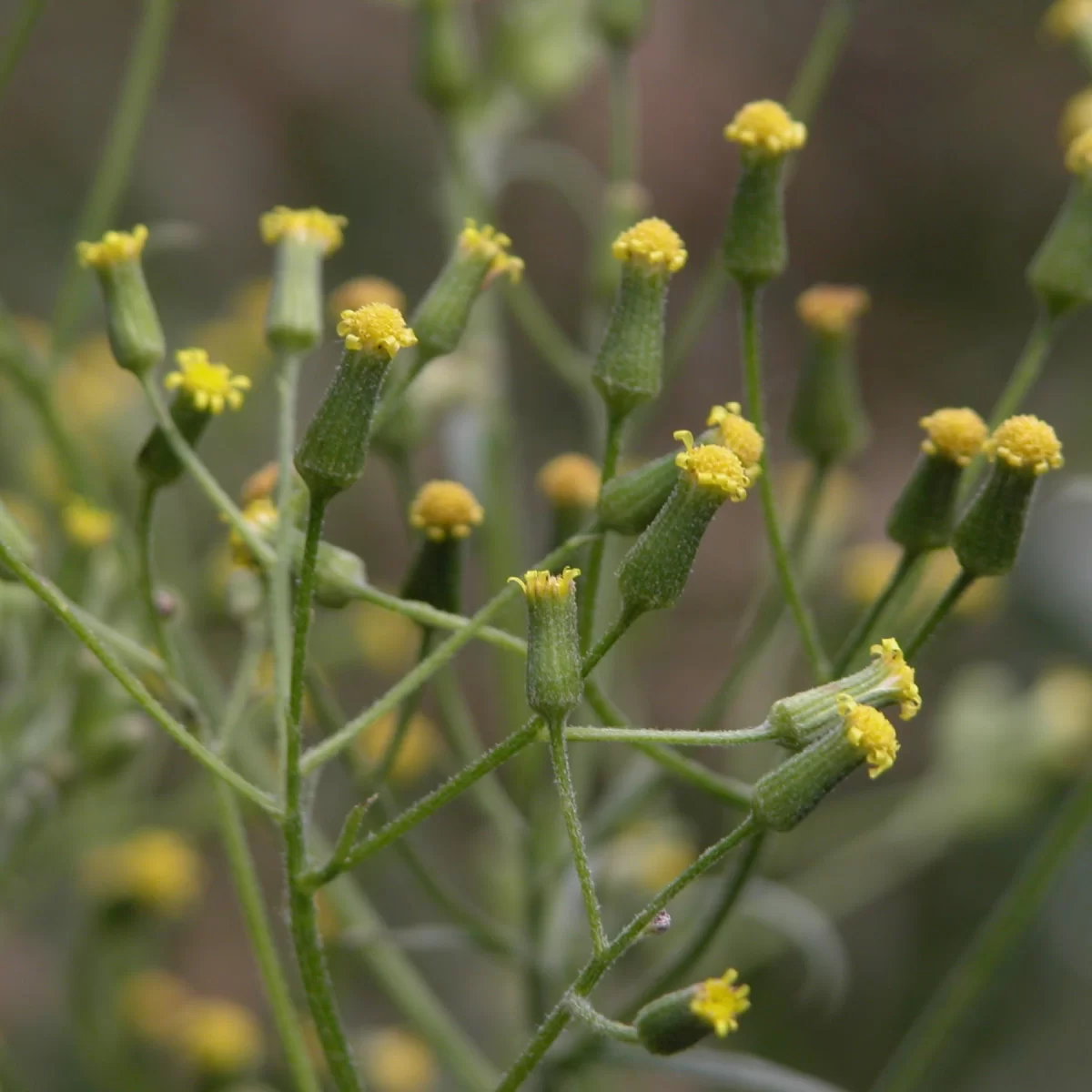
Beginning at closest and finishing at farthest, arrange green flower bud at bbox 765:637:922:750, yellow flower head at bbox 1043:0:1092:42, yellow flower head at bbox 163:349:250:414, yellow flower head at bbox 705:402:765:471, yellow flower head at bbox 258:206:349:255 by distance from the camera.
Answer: green flower bud at bbox 765:637:922:750 → yellow flower head at bbox 705:402:765:471 → yellow flower head at bbox 163:349:250:414 → yellow flower head at bbox 258:206:349:255 → yellow flower head at bbox 1043:0:1092:42

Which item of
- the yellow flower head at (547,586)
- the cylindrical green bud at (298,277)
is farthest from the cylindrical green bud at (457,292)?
the yellow flower head at (547,586)

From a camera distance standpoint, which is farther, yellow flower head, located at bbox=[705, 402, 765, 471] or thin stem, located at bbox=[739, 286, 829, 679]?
thin stem, located at bbox=[739, 286, 829, 679]

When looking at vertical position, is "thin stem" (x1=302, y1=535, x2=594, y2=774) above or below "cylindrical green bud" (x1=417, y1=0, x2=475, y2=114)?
below

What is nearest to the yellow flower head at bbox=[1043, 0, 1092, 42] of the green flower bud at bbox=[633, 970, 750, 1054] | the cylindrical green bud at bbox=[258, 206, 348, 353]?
the cylindrical green bud at bbox=[258, 206, 348, 353]

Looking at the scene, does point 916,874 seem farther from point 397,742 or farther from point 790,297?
point 397,742

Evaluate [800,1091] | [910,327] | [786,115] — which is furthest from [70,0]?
[800,1091]

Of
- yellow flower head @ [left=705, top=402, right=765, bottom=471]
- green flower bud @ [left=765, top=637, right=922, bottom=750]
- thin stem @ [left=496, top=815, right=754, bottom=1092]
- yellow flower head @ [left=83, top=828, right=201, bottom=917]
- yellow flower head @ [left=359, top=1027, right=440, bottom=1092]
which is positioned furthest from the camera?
yellow flower head @ [left=359, top=1027, right=440, bottom=1092]

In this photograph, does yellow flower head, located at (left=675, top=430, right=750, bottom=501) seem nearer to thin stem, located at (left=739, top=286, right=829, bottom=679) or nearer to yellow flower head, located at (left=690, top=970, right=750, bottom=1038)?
thin stem, located at (left=739, top=286, right=829, bottom=679)
